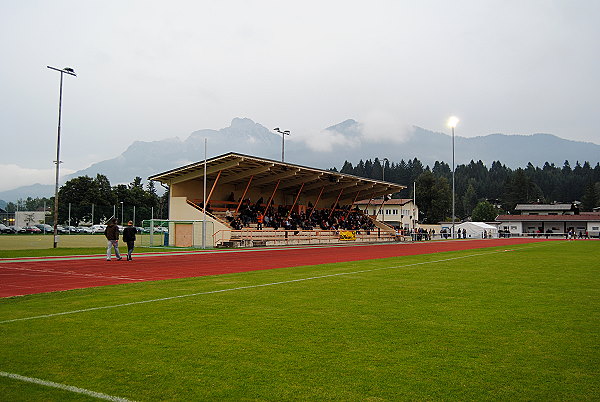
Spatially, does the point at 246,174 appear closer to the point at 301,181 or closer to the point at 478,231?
the point at 301,181

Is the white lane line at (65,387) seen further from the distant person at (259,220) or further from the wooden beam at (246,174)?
the distant person at (259,220)

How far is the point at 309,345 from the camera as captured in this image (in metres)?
6.16

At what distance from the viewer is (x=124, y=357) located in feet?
18.4

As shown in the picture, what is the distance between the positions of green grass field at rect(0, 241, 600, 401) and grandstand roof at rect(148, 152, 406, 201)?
28.0m

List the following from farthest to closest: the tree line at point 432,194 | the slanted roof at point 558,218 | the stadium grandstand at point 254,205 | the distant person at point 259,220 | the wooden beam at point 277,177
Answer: the tree line at point 432,194, the slanted roof at point 558,218, the wooden beam at point 277,177, the distant person at point 259,220, the stadium grandstand at point 254,205

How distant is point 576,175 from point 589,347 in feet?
633

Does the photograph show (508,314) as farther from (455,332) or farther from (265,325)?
(265,325)

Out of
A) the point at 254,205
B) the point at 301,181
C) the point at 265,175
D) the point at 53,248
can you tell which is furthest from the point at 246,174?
the point at 53,248

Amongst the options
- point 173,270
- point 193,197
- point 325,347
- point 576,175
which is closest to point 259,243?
point 193,197

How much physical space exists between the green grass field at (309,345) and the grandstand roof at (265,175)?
91.9 feet

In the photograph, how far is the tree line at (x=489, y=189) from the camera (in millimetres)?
115562

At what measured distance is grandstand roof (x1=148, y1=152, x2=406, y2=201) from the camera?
3862 centimetres

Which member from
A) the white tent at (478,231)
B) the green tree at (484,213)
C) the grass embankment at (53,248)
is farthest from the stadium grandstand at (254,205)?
the green tree at (484,213)

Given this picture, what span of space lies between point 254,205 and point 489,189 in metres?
147
